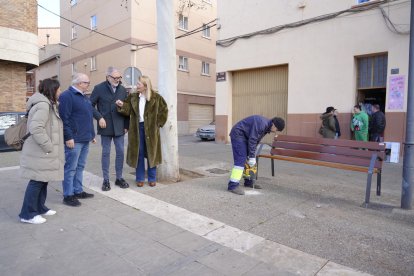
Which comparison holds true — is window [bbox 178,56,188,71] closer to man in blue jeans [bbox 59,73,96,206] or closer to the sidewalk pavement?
the sidewalk pavement

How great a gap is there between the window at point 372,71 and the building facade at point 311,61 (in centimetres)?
3

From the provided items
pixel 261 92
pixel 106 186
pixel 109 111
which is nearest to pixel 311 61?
pixel 261 92

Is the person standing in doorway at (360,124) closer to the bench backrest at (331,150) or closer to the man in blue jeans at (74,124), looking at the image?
the bench backrest at (331,150)

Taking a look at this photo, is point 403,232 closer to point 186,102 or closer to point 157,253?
point 157,253

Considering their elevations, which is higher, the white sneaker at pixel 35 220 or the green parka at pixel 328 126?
the green parka at pixel 328 126

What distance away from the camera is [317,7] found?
1026 cm

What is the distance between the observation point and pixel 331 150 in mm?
5375

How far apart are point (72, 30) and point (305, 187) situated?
971 inches

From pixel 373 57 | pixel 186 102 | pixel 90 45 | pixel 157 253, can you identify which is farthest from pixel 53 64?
pixel 157 253

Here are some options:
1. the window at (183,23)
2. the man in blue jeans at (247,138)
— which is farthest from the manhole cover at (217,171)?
the window at (183,23)

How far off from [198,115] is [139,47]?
6.73 m

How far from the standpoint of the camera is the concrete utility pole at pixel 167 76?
568 cm

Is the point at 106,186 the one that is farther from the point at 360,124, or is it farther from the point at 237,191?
the point at 360,124

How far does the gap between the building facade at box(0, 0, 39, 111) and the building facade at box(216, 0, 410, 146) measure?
1025 centimetres
